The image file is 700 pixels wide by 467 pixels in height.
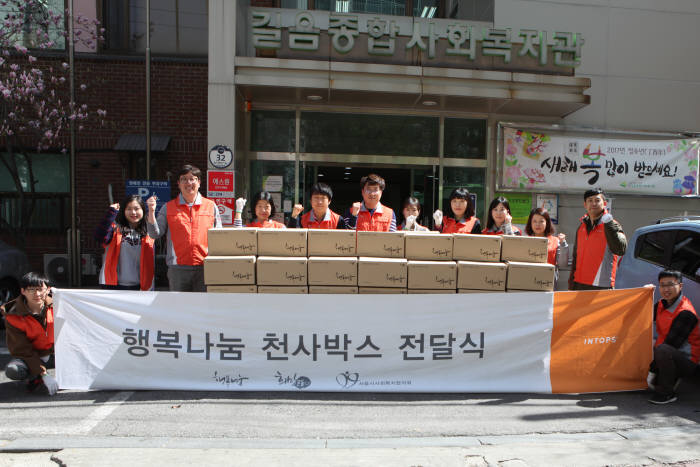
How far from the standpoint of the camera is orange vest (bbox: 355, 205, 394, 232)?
516cm

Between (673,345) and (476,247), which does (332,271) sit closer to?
(476,247)

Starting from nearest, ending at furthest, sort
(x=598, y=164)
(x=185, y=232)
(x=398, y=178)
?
(x=185, y=232) < (x=598, y=164) < (x=398, y=178)

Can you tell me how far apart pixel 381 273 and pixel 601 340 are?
2.11m

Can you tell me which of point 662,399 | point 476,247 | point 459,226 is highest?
point 459,226

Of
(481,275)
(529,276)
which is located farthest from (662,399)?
(481,275)

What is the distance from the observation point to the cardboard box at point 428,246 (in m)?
4.42

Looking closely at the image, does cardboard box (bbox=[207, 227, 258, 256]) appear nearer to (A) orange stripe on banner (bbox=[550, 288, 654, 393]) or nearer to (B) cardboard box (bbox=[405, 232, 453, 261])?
(B) cardboard box (bbox=[405, 232, 453, 261])

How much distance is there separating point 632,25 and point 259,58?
25.3ft

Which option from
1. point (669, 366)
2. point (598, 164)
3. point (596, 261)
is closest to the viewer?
point (669, 366)

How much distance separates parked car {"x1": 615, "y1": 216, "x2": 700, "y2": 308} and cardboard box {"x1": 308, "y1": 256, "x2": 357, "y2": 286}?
3.42m

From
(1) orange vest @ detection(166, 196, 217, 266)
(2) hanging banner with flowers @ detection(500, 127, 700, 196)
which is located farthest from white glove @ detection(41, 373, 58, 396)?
(2) hanging banner with flowers @ detection(500, 127, 700, 196)

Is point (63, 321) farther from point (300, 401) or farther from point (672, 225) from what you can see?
point (672, 225)

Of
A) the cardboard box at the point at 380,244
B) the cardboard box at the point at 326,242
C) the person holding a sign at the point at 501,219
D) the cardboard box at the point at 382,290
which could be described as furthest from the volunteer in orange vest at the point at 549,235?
the cardboard box at the point at 326,242

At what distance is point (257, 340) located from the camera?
4305mm
